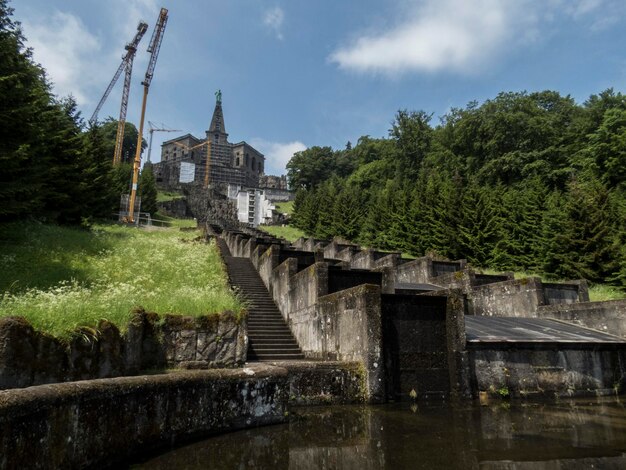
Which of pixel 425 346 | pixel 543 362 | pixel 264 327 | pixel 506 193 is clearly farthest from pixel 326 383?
→ pixel 506 193

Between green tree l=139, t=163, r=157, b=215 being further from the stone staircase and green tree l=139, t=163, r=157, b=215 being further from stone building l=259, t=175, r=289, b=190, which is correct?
stone building l=259, t=175, r=289, b=190

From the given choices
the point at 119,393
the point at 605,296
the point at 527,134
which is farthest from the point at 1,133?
the point at 527,134

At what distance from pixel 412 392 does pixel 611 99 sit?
2192 inches

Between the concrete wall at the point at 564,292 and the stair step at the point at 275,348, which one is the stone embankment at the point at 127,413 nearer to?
the stair step at the point at 275,348

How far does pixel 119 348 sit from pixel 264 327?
7062 mm

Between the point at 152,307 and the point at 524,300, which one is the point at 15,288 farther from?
the point at 524,300

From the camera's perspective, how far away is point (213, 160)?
5423 inches


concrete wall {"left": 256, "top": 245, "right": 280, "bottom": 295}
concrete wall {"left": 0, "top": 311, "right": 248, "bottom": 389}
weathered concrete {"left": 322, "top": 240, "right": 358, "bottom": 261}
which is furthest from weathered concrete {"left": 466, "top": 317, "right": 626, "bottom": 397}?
weathered concrete {"left": 322, "top": 240, "right": 358, "bottom": 261}

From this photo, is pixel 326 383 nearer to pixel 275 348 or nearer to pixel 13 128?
pixel 275 348

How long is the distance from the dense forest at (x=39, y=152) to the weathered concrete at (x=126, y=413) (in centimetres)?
1323

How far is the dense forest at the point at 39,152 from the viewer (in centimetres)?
1548

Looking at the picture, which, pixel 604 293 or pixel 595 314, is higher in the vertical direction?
pixel 604 293

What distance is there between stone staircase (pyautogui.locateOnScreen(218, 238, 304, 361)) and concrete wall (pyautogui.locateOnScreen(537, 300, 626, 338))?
9.64 meters

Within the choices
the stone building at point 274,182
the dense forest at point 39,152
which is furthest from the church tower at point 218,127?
the dense forest at point 39,152
